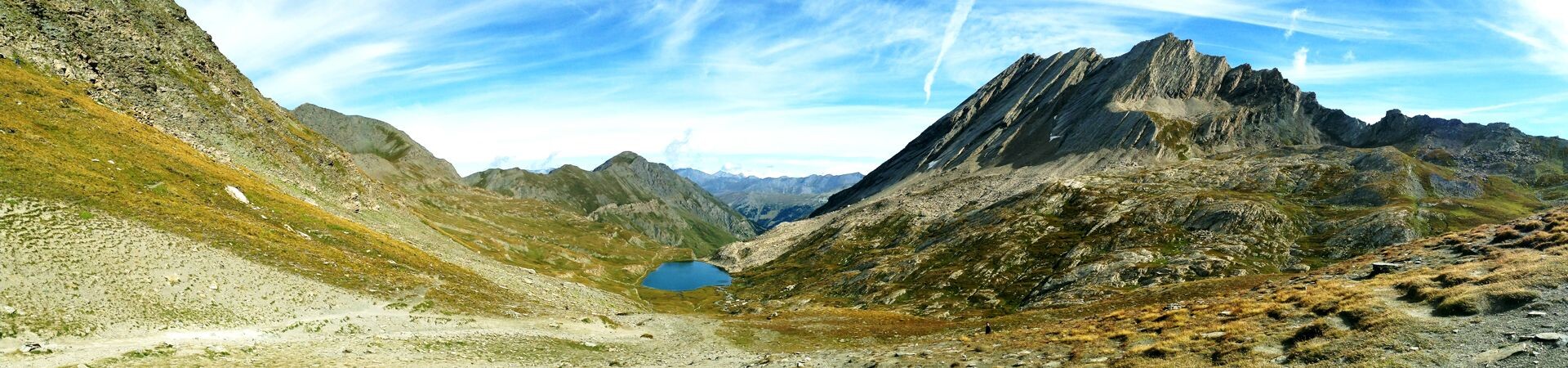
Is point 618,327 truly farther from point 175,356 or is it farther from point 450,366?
point 175,356

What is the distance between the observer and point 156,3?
378 feet

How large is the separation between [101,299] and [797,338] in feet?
157

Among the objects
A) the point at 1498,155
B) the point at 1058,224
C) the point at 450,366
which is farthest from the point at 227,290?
the point at 1498,155

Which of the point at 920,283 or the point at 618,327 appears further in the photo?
the point at 920,283

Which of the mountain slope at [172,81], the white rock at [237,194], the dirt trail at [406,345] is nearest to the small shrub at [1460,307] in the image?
the dirt trail at [406,345]

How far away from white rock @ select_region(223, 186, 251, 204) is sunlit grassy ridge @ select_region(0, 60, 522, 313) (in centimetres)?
71

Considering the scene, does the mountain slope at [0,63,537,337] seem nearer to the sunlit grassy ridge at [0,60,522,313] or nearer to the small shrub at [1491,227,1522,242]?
the sunlit grassy ridge at [0,60,522,313]

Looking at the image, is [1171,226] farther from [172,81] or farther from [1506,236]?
[172,81]

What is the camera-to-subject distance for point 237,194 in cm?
6788

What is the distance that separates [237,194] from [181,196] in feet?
33.7

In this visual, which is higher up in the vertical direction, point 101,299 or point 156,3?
point 156,3

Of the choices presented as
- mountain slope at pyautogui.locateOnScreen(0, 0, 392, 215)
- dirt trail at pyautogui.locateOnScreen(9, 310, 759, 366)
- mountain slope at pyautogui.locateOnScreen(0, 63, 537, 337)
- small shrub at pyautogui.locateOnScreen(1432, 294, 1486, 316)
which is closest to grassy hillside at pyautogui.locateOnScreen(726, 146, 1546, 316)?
dirt trail at pyautogui.locateOnScreen(9, 310, 759, 366)

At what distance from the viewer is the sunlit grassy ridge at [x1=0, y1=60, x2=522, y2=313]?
49.6m

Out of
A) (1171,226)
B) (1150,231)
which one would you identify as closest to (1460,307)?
(1150,231)
